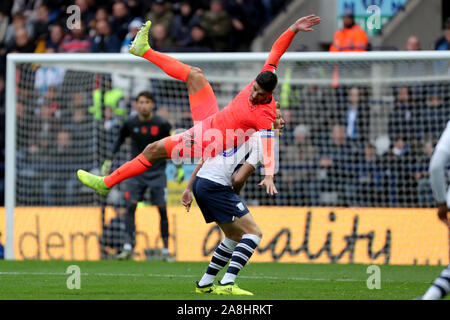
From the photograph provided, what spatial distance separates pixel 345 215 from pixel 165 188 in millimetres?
2879

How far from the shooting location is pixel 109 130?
16344 millimetres

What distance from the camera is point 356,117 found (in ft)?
52.1

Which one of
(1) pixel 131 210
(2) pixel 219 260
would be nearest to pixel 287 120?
(1) pixel 131 210

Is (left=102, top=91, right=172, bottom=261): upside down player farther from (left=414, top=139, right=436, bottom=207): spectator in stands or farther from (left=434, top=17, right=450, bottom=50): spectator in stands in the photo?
(left=434, top=17, right=450, bottom=50): spectator in stands

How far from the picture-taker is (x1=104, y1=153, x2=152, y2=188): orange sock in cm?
952

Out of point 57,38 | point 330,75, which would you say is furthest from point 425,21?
point 57,38

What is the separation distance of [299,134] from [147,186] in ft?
10.5

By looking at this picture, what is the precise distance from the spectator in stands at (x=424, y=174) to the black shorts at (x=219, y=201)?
6799mm

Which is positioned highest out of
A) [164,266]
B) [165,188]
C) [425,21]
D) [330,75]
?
[425,21]

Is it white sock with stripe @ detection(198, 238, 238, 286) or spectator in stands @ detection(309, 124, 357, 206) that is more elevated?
spectator in stands @ detection(309, 124, 357, 206)

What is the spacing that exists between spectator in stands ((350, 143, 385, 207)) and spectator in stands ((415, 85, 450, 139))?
0.88 metres

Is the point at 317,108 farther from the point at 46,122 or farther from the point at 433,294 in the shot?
the point at 433,294

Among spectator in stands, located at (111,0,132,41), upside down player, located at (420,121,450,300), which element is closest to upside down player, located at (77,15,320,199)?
upside down player, located at (420,121,450,300)
